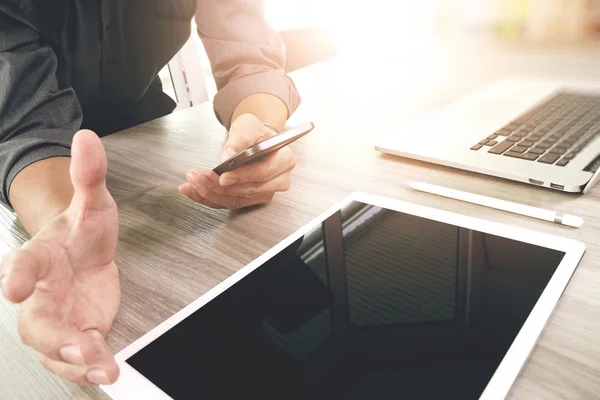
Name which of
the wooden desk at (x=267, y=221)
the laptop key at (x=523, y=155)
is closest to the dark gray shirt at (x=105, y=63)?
the wooden desk at (x=267, y=221)

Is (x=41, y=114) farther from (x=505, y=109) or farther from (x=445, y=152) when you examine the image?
(x=505, y=109)

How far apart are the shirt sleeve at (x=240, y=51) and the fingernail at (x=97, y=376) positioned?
0.63m

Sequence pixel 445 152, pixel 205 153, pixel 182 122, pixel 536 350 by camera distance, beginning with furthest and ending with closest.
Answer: pixel 182 122, pixel 205 153, pixel 445 152, pixel 536 350

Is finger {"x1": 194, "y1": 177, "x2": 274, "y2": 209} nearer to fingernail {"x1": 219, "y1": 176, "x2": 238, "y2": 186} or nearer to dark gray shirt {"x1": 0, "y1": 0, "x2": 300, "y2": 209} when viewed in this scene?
fingernail {"x1": 219, "y1": 176, "x2": 238, "y2": 186}

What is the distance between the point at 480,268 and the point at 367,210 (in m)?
0.16

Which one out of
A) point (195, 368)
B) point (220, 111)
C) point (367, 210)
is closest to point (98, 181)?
point (195, 368)

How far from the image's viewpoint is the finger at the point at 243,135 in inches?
24.7

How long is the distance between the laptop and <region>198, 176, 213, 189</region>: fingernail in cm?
27

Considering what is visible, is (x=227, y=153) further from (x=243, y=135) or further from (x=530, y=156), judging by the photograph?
(x=530, y=156)

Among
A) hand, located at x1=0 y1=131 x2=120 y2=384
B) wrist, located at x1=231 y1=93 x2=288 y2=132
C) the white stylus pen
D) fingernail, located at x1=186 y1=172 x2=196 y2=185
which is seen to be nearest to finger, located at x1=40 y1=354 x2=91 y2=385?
hand, located at x1=0 y1=131 x2=120 y2=384

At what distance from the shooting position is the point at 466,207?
542mm

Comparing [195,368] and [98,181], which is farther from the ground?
[98,181]

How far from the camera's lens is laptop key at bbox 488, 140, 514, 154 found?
615 mm

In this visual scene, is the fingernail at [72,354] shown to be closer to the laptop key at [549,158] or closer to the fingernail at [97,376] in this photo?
the fingernail at [97,376]
